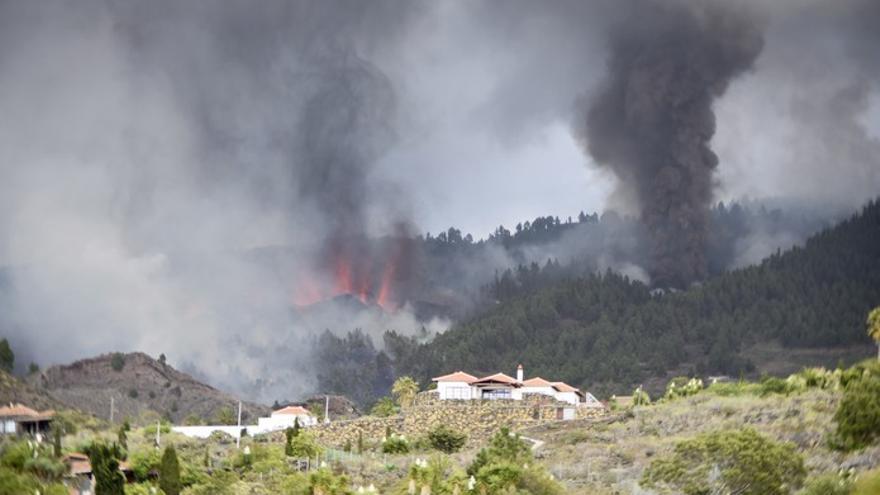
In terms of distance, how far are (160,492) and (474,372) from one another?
100 meters

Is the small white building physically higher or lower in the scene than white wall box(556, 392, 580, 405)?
lower

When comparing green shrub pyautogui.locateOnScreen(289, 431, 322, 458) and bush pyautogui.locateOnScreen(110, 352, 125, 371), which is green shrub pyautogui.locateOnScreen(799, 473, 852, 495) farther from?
bush pyautogui.locateOnScreen(110, 352, 125, 371)

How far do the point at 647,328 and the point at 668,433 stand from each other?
318 ft

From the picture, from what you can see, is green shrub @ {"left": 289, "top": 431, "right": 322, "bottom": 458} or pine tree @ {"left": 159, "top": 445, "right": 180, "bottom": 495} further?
green shrub @ {"left": 289, "top": 431, "right": 322, "bottom": 458}

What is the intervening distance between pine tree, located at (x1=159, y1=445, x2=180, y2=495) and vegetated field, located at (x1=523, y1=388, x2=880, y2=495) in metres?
20.2

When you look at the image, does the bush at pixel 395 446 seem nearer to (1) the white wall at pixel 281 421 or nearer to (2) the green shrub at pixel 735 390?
(1) the white wall at pixel 281 421

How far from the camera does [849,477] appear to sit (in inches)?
2208

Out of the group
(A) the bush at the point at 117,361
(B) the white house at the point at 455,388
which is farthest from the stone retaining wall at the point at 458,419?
(A) the bush at the point at 117,361

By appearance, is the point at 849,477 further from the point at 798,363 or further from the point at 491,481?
the point at 798,363

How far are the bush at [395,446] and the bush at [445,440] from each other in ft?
8.45

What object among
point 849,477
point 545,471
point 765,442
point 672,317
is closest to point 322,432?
point 545,471

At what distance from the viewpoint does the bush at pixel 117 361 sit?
155500 mm

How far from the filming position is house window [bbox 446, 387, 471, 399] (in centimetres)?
11126

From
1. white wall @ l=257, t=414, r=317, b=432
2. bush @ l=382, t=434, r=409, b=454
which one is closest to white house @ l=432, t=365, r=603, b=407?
white wall @ l=257, t=414, r=317, b=432
